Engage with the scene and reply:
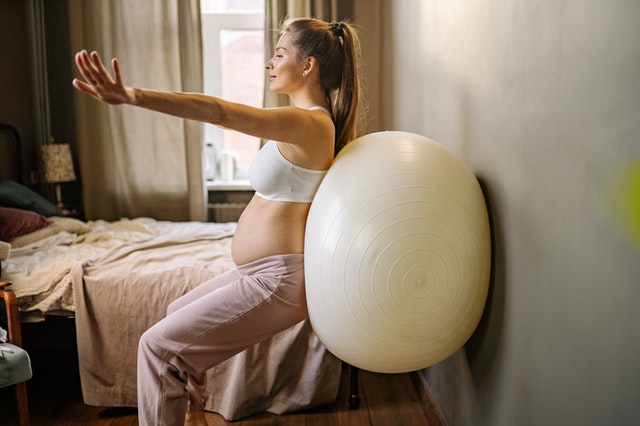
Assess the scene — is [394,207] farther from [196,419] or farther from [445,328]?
[196,419]

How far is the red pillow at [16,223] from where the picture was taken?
295 centimetres

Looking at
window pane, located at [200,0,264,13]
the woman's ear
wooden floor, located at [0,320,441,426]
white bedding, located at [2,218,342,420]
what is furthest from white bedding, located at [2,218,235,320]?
window pane, located at [200,0,264,13]

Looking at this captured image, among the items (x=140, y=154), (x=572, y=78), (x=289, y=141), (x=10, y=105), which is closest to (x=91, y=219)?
(x=140, y=154)

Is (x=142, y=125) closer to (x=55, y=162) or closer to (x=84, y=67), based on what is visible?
(x=55, y=162)

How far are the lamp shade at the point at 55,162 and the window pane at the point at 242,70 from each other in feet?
3.66

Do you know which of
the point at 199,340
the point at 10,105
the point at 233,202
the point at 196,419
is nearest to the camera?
the point at 199,340

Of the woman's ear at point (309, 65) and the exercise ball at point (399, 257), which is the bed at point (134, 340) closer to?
the exercise ball at point (399, 257)

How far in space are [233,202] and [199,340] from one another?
2761mm

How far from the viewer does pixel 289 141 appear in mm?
1587

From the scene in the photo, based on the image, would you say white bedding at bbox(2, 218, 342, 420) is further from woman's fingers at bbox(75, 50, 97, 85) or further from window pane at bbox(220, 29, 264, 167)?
window pane at bbox(220, 29, 264, 167)

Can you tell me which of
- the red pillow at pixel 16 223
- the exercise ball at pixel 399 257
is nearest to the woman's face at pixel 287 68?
the exercise ball at pixel 399 257

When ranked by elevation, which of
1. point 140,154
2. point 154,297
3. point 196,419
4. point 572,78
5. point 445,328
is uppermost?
point 572,78

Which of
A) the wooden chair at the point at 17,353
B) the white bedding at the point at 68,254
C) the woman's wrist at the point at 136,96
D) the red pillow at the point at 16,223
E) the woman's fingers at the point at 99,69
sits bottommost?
the wooden chair at the point at 17,353

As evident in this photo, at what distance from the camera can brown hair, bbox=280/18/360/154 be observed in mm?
1777
